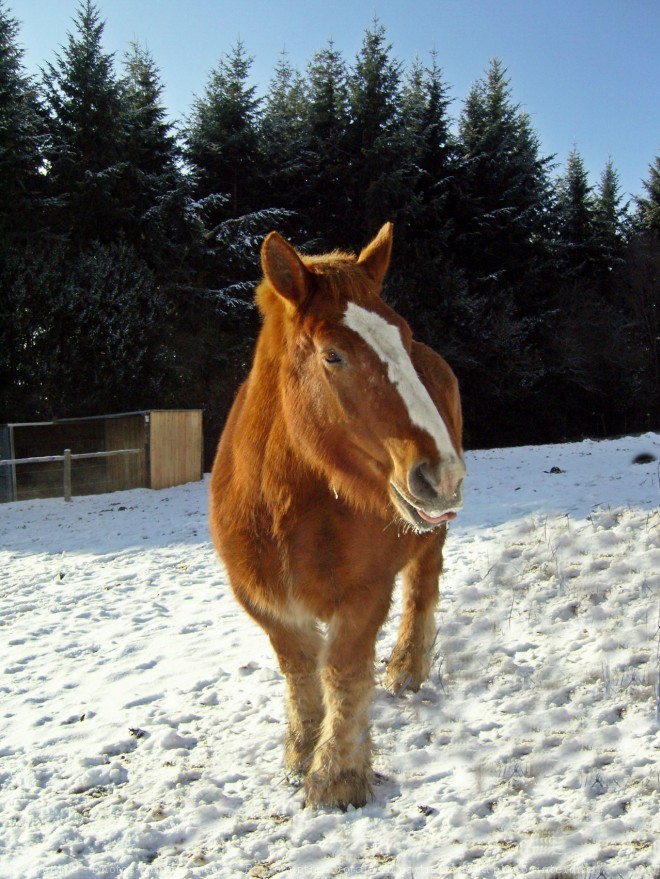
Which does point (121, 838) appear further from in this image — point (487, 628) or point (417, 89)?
point (417, 89)

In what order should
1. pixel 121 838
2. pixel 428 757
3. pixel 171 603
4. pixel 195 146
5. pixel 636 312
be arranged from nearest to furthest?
pixel 121 838, pixel 428 757, pixel 171 603, pixel 195 146, pixel 636 312

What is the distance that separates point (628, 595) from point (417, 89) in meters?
25.2

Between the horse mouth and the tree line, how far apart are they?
49.6ft

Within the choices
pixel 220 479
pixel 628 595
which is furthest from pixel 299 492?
pixel 628 595

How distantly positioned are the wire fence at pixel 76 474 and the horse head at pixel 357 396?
11670mm

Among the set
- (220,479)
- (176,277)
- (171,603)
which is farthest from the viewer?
(176,277)

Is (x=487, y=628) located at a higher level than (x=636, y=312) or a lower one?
lower

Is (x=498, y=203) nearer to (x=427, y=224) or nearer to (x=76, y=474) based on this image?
(x=427, y=224)

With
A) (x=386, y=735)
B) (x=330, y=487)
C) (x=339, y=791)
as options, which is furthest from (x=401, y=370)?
(x=386, y=735)

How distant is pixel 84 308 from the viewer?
53.4 ft

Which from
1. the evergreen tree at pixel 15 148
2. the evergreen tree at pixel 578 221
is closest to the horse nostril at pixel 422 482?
the evergreen tree at pixel 15 148

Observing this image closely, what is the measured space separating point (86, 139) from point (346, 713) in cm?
1935

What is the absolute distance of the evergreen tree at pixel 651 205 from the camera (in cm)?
3153

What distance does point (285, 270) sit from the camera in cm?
269
